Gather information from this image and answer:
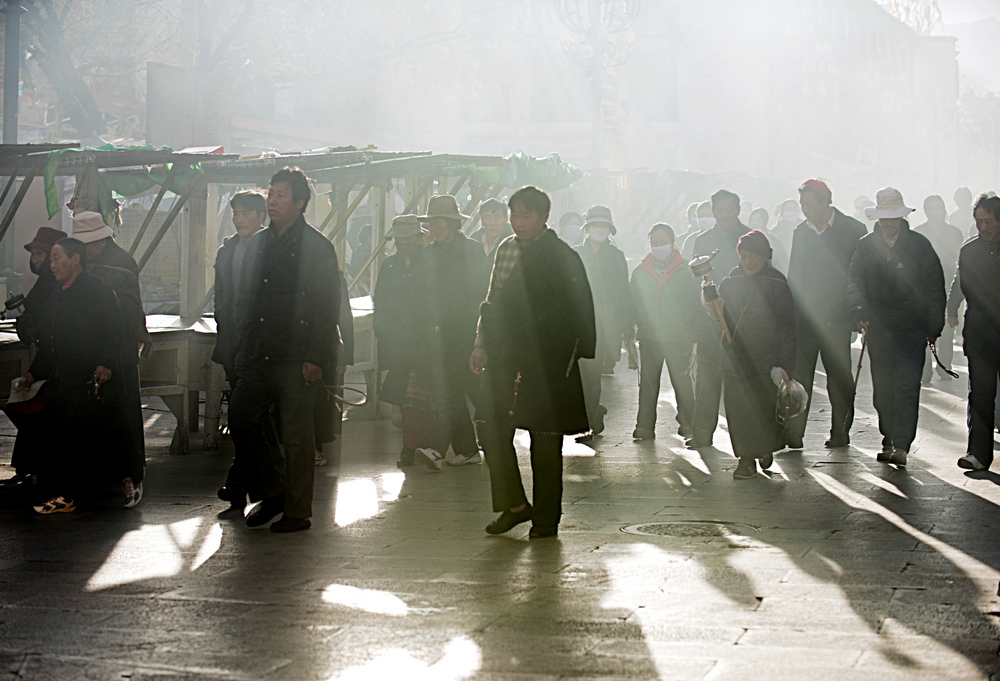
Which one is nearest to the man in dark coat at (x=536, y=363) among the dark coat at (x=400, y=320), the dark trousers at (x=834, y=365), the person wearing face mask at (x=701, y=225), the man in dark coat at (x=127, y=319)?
the man in dark coat at (x=127, y=319)

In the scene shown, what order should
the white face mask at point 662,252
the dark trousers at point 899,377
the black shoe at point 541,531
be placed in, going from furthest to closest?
the white face mask at point 662,252, the dark trousers at point 899,377, the black shoe at point 541,531

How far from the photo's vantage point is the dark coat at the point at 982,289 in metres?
8.95

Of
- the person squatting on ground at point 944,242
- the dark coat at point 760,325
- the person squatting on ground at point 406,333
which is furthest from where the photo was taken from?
the person squatting on ground at point 944,242

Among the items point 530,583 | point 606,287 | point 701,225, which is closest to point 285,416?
point 530,583

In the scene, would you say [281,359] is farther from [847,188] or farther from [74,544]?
[847,188]

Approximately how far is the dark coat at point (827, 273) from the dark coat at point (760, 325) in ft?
4.29

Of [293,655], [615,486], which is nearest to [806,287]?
[615,486]

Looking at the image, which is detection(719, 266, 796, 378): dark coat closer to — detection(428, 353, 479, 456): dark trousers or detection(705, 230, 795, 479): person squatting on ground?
detection(705, 230, 795, 479): person squatting on ground

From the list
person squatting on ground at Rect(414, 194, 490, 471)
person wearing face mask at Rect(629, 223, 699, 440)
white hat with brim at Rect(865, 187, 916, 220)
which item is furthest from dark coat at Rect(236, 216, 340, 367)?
person wearing face mask at Rect(629, 223, 699, 440)

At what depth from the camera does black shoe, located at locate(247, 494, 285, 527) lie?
7316 mm

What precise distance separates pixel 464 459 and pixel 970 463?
3.44 m

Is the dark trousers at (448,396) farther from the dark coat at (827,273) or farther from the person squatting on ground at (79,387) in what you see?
the dark coat at (827,273)

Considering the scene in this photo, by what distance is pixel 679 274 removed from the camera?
1114 cm

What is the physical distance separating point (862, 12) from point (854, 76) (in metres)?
2.73
